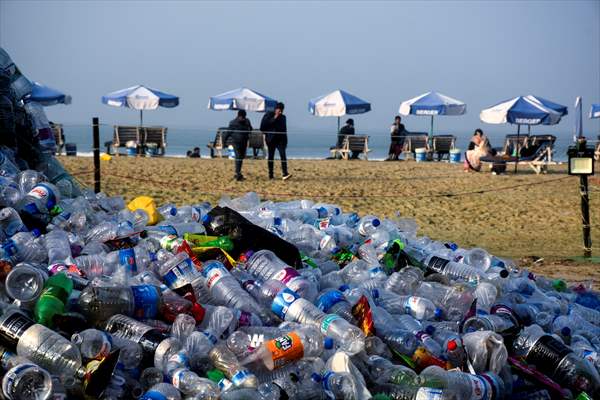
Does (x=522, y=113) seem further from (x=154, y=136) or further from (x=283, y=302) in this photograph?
(x=283, y=302)

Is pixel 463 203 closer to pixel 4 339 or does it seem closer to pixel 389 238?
A: pixel 389 238

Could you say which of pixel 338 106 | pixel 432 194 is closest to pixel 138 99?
pixel 338 106

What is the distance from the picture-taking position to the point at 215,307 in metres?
4.52

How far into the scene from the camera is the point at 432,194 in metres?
14.1

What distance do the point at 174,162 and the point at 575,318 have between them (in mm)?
12553

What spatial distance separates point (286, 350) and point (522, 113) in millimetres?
18579

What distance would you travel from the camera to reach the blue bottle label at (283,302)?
463cm

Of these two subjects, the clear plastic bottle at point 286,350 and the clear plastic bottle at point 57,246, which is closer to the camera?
the clear plastic bottle at point 286,350

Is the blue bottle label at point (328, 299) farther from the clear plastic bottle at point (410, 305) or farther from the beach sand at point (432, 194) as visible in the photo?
the beach sand at point (432, 194)

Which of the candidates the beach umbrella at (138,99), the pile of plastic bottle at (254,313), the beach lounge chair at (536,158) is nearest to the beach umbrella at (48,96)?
the beach umbrella at (138,99)

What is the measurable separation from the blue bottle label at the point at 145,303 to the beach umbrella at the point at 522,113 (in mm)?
18100

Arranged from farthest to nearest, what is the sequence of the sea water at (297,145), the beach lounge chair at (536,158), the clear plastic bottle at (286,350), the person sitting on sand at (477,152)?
the sea water at (297,145) → the beach lounge chair at (536,158) → the person sitting on sand at (477,152) → the clear plastic bottle at (286,350)

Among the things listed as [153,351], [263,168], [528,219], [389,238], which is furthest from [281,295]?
[263,168]

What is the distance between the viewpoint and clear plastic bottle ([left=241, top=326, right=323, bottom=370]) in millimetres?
4047
